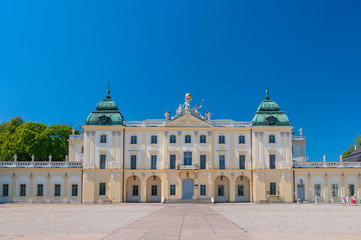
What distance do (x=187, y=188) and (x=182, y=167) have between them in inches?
130

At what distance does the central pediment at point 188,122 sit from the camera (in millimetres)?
58206

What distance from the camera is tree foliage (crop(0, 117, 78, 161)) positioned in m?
65.3

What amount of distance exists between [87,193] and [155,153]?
11.1 metres

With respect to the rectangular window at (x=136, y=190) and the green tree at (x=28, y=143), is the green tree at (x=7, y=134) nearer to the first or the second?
the green tree at (x=28, y=143)

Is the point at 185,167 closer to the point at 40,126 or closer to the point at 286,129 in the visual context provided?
the point at 286,129

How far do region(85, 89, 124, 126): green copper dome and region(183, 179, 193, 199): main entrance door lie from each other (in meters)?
12.8

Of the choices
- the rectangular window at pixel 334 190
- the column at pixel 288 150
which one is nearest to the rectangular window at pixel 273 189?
Answer: the column at pixel 288 150

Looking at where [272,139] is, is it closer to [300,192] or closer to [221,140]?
[221,140]

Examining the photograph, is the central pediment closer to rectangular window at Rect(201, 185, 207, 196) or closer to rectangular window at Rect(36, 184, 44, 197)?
rectangular window at Rect(201, 185, 207, 196)

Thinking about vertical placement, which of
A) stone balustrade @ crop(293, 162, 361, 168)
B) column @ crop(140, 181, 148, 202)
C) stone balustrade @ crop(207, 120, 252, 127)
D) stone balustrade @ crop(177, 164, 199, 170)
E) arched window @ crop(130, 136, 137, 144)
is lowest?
column @ crop(140, 181, 148, 202)

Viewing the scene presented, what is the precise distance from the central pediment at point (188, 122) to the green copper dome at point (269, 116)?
7.70m

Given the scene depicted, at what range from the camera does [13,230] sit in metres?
20.0

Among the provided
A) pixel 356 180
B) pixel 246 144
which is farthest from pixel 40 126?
pixel 356 180

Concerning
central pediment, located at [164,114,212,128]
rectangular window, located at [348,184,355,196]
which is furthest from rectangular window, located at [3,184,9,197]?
rectangular window, located at [348,184,355,196]
